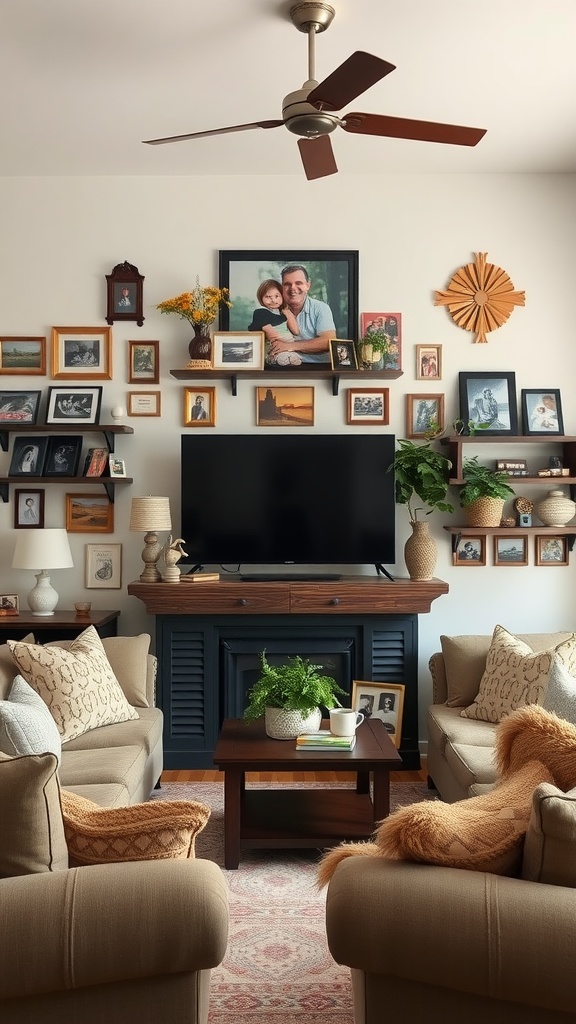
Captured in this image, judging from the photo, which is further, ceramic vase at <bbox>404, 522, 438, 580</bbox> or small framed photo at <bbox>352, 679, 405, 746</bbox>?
ceramic vase at <bbox>404, 522, 438, 580</bbox>

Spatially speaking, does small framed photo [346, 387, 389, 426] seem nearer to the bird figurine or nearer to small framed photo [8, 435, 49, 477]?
the bird figurine

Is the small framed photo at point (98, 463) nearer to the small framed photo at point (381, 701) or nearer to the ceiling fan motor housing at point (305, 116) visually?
the small framed photo at point (381, 701)

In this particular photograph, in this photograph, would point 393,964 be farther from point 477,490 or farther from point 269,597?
point 477,490

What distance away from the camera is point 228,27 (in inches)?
131

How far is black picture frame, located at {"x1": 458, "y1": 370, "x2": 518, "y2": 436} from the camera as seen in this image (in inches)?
195

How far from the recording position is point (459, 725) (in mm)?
3781

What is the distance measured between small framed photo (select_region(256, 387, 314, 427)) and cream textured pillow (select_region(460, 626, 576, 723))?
67.1 inches

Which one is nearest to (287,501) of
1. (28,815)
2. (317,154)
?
(317,154)

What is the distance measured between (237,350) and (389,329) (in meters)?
0.88

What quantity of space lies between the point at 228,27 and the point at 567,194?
2.48 metres

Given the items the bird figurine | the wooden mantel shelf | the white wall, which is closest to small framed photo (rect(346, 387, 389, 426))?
the white wall

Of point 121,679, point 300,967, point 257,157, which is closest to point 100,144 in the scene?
point 257,157

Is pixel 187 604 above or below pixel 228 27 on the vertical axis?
below

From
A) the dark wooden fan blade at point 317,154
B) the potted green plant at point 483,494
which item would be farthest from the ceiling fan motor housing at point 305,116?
the potted green plant at point 483,494
